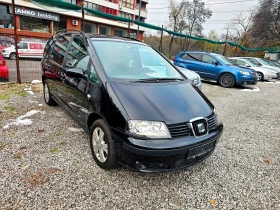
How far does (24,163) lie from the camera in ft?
8.07

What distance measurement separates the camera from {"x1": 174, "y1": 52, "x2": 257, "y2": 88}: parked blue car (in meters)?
8.74

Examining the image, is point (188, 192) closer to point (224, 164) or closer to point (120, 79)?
point (224, 164)

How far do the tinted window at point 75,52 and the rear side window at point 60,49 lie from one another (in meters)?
0.29

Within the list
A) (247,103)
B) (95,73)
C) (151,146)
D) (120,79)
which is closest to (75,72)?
(95,73)

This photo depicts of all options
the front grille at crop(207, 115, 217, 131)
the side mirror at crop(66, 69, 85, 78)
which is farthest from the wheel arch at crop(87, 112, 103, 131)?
the front grille at crop(207, 115, 217, 131)

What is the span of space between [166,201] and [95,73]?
175 cm

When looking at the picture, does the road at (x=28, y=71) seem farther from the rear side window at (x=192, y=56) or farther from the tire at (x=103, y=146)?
the rear side window at (x=192, y=56)

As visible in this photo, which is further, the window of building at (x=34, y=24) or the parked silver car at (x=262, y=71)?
the window of building at (x=34, y=24)

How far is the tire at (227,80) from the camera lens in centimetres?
886

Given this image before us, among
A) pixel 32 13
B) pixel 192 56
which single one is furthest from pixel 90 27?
pixel 192 56

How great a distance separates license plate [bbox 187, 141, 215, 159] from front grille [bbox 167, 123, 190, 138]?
19 centimetres

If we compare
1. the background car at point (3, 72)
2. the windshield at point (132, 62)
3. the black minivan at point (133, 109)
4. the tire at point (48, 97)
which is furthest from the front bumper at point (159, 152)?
the background car at point (3, 72)

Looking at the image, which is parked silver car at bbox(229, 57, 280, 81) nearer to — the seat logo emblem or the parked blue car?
the parked blue car

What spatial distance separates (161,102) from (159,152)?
602 mm
